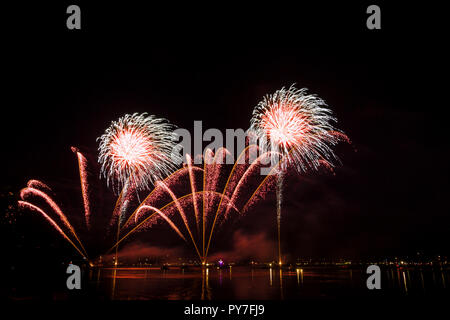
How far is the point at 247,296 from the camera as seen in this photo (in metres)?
18.2

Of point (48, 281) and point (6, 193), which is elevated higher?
point (6, 193)

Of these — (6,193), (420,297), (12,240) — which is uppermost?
(6,193)
